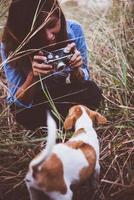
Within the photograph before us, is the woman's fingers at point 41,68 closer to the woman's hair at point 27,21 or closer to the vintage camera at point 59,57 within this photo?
the vintage camera at point 59,57

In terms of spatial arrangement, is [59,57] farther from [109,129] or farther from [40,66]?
[109,129]

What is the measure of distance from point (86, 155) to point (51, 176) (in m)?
0.28

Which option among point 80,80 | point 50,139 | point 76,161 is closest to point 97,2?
point 80,80

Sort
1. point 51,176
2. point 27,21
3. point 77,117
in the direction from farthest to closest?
point 27,21, point 77,117, point 51,176

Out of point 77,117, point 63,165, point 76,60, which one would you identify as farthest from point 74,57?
point 63,165

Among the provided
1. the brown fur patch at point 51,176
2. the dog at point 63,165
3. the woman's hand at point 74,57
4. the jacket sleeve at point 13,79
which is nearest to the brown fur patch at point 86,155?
the dog at point 63,165

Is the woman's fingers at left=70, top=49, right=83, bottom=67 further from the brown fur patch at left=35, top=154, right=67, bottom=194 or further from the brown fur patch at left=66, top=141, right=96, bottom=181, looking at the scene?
the brown fur patch at left=35, top=154, right=67, bottom=194

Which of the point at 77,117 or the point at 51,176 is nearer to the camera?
the point at 51,176

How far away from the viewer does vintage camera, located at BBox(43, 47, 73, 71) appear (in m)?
2.80

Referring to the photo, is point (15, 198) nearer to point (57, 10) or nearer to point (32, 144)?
point (32, 144)

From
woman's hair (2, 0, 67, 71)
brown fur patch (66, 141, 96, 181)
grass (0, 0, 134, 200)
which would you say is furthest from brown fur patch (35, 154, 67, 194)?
woman's hair (2, 0, 67, 71)

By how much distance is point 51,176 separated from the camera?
2.23m

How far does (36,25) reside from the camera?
9.73ft

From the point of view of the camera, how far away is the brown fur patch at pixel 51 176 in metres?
2.20
